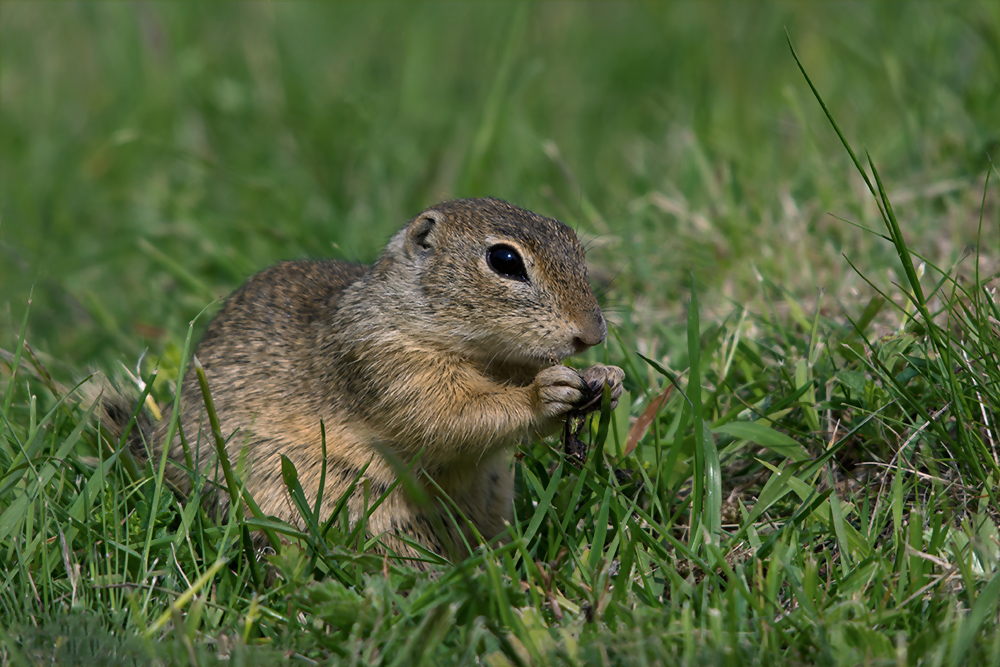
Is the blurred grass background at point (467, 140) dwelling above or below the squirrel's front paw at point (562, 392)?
above

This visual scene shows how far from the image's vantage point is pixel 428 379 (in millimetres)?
3477

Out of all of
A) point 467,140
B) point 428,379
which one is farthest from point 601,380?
point 467,140

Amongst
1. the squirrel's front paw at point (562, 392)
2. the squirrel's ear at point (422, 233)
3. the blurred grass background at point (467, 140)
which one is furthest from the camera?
the blurred grass background at point (467, 140)

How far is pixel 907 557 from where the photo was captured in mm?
2756

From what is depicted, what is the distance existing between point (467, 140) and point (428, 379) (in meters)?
4.05

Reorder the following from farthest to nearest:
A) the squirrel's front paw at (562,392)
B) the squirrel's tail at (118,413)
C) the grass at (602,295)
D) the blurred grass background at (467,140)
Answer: the blurred grass background at (467,140), the squirrel's tail at (118,413), the squirrel's front paw at (562,392), the grass at (602,295)

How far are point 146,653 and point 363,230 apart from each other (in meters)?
4.20

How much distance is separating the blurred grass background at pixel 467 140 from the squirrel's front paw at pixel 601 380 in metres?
1.08

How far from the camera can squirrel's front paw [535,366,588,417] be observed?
10.5 ft

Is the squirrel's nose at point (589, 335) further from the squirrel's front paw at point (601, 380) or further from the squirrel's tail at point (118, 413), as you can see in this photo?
the squirrel's tail at point (118, 413)

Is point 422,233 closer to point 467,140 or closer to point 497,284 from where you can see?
point 497,284

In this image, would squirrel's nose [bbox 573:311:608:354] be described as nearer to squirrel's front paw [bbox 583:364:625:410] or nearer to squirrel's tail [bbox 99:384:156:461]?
squirrel's front paw [bbox 583:364:625:410]

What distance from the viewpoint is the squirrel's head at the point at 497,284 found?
3.29 m

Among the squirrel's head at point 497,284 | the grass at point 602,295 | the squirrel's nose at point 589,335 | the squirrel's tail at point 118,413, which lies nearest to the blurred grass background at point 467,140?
the grass at point 602,295
